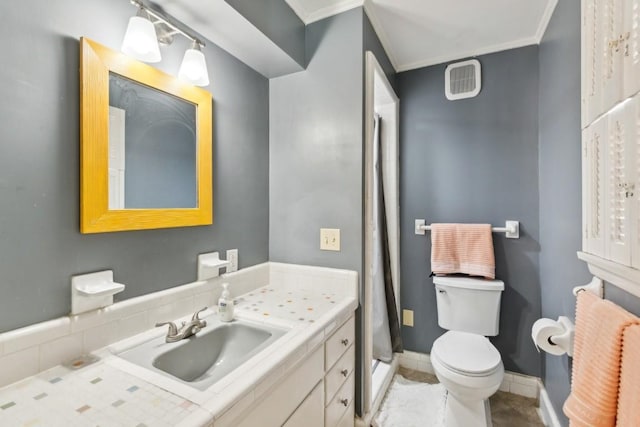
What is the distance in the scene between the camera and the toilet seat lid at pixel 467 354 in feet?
5.09

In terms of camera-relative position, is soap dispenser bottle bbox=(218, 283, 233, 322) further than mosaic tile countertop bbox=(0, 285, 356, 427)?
Yes

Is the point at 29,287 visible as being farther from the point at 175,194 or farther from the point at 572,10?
the point at 572,10

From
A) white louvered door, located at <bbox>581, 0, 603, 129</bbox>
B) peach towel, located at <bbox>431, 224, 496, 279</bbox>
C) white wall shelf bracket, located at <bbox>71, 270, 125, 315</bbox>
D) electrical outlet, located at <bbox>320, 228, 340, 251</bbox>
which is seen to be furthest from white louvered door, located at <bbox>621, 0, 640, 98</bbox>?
white wall shelf bracket, located at <bbox>71, 270, 125, 315</bbox>

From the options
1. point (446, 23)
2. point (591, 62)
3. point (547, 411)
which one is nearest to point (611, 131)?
point (591, 62)

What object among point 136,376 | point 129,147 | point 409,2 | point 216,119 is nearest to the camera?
point 136,376

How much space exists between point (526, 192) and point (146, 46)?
7.64 ft

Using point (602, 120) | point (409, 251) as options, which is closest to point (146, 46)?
point (602, 120)

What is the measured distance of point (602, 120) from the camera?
0.94 m

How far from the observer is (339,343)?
1.34 meters

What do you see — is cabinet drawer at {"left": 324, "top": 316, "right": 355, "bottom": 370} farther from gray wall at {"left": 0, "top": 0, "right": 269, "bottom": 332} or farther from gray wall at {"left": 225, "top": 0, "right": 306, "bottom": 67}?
gray wall at {"left": 225, "top": 0, "right": 306, "bottom": 67}

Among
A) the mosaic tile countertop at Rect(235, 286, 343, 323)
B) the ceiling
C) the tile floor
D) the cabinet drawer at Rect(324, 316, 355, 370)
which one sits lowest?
the tile floor

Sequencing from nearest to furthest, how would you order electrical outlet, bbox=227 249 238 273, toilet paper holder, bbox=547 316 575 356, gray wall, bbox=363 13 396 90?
toilet paper holder, bbox=547 316 575 356 < electrical outlet, bbox=227 249 238 273 < gray wall, bbox=363 13 396 90

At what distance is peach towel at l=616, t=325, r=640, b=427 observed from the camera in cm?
66

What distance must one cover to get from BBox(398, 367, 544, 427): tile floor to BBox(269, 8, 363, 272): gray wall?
54.5 inches
